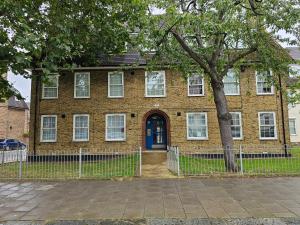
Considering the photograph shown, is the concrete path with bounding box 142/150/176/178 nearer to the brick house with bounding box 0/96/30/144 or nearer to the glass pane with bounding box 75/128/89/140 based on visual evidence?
the glass pane with bounding box 75/128/89/140

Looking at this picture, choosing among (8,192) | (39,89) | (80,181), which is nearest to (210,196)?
(80,181)

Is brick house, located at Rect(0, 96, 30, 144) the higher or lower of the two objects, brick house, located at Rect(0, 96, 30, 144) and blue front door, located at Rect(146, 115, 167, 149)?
the higher

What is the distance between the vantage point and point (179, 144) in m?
18.4

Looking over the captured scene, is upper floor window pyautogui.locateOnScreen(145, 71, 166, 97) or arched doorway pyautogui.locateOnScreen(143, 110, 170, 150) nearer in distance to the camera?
upper floor window pyautogui.locateOnScreen(145, 71, 166, 97)

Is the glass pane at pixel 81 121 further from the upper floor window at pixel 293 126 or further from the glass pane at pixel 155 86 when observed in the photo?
the upper floor window at pixel 293 126

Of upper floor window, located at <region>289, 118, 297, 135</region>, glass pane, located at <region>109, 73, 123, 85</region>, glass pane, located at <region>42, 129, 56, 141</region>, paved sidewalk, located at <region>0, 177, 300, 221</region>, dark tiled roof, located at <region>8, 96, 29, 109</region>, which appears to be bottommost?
paved sidewalk, located at <region>0, 177, 300, 221</region>

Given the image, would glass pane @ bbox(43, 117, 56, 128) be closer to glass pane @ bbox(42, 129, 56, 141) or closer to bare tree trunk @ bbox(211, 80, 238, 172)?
glass pane @ bbox(42, 129, 56, 141)

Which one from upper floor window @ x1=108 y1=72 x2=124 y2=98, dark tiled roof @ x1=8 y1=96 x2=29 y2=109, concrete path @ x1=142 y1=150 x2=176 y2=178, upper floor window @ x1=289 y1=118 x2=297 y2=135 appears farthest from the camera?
dark tiled roof @ x1=8 y1=96 x2=29 y2=109

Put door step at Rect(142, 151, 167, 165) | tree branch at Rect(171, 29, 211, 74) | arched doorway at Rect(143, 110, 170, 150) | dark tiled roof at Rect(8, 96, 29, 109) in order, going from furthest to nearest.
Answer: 1. dark tiled roof at Rect(8, 96, 29, 109)
2. arched doorway at Rect(143, 110, 170, 150)
3. door step at Rect(142, 151, 167, 165)
4. tree branch at Rect(171, 29, 211, 74)

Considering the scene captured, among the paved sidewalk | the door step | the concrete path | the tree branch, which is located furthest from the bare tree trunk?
the door step

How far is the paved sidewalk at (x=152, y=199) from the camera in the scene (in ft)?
19.9

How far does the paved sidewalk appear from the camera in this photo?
6059 millimetres

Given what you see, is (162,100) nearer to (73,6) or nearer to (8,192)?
(73,6)

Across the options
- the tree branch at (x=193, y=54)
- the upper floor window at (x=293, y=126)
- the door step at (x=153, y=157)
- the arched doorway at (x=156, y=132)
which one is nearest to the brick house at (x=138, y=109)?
the arched doorway at (x=156, y=132)
